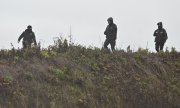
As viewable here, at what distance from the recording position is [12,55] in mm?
20016

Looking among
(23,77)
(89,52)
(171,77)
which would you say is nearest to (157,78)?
(171,77)

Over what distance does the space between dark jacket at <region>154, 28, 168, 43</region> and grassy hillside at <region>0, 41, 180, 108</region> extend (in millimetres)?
2668

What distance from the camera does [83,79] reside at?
1977 centimetres

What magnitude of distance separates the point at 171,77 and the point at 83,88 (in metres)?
4.21

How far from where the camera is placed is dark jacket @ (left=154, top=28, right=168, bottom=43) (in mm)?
25125

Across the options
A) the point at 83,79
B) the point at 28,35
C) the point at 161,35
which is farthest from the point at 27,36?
the point at 161,35

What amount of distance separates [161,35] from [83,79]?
6.56 meters

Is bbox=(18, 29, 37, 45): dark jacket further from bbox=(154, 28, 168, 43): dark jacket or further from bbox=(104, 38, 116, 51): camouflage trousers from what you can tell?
bbox=(154, 28, 168, 43): dark jacket

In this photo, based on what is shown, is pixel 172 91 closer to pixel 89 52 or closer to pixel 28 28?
pixel 89 52

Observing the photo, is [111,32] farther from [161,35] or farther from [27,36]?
[27,36]

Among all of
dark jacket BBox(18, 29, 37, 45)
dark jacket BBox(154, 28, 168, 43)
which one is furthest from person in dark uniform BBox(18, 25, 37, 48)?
dark jacket BBox(154, 28, 168, 43)

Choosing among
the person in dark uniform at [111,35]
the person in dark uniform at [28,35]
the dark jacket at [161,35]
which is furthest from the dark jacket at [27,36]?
the dark jacket at [161,35]

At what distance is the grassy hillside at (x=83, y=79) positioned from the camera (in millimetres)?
18125

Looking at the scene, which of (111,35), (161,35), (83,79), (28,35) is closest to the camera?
(83,79)
